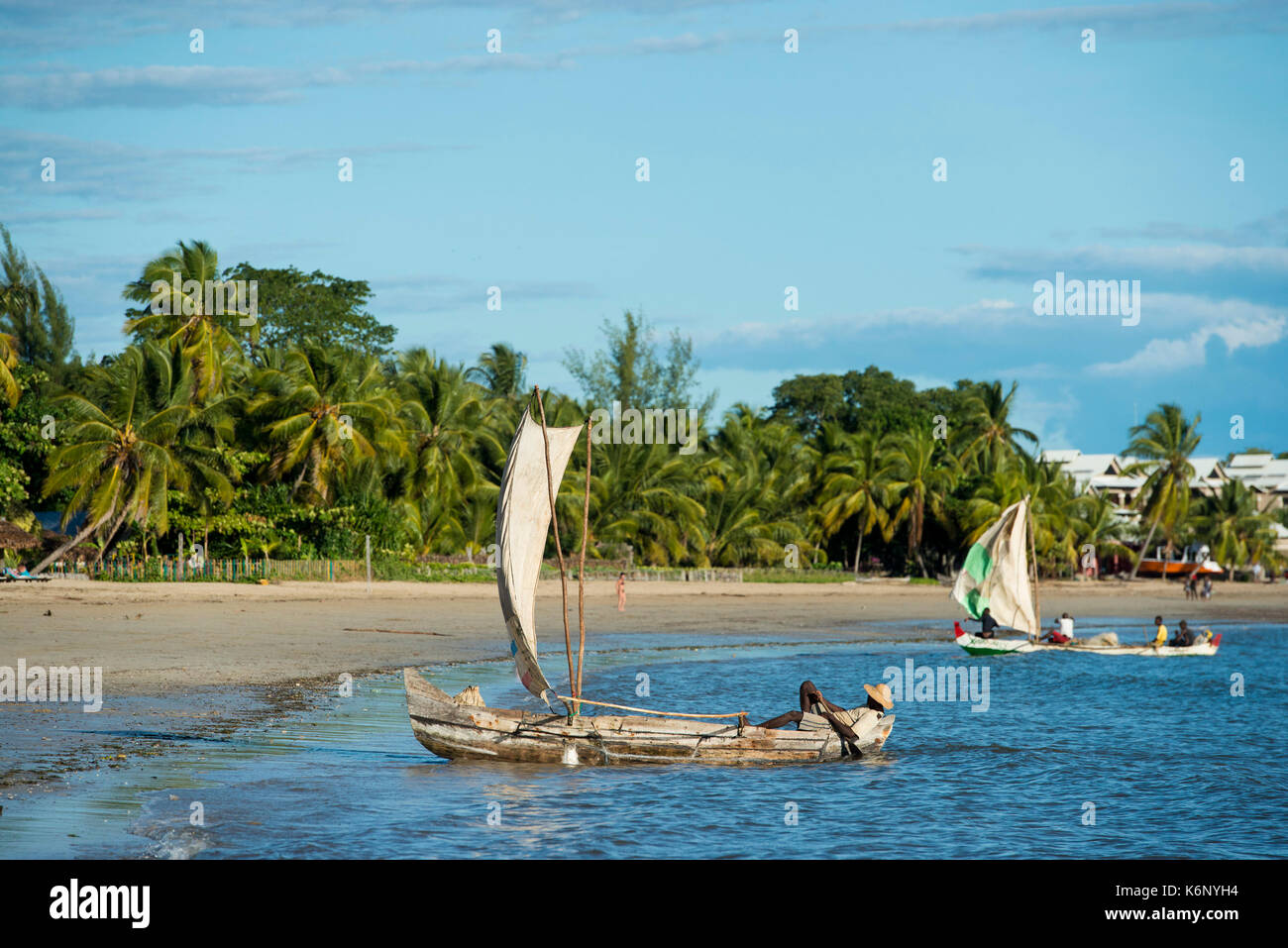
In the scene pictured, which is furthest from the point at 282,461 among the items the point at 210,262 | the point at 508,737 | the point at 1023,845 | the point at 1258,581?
the point at 1258,581

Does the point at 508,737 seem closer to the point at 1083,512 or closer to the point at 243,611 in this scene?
the point at 243,611

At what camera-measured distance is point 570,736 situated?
1481 cm

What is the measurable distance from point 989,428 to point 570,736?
5778cm

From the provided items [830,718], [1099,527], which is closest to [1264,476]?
[1099,527]

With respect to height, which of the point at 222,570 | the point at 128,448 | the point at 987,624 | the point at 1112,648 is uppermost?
the point at 128,448

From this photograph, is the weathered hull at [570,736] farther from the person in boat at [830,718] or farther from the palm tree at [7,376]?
the palm tree at [7,376]

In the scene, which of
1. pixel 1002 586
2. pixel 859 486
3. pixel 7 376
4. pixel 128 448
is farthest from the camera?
pixel 859 486

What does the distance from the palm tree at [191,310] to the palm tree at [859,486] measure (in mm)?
32111

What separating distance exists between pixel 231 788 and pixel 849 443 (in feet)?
177

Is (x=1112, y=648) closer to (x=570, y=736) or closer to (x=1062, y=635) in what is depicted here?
(x=1062, y=635)

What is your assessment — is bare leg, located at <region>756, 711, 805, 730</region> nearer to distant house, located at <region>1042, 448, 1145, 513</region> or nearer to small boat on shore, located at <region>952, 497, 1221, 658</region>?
small boat on shore, located at <region>952, 497, 1221, 658</region>

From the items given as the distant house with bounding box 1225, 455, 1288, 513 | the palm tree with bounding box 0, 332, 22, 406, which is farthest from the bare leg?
the distant house with bounding box 1225, 455, 1288, 513

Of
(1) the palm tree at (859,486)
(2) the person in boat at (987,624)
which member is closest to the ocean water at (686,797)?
(2) the person in boat at (987,624)
